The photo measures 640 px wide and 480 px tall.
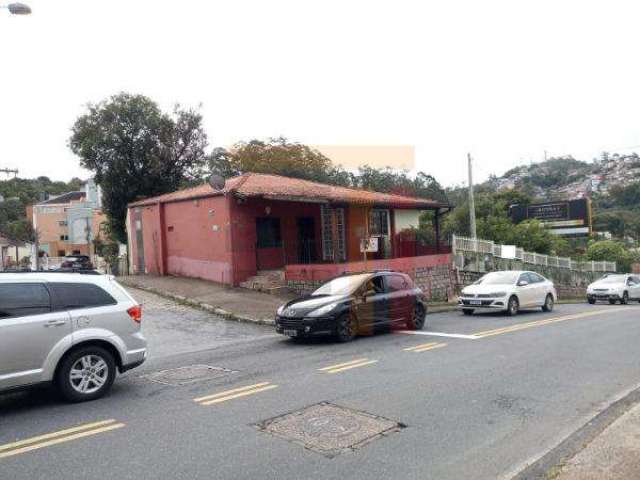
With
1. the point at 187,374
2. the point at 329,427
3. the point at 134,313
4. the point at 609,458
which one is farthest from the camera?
the point at 187,374

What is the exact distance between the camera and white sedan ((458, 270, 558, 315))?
17500 mm

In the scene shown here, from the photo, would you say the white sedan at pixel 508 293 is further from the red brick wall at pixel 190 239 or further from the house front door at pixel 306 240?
the red brick wall at pixel 190 239

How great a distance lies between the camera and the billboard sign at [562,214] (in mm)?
61219

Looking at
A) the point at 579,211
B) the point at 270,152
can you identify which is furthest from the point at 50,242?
the point at 579,211

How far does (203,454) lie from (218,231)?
50.3 feet

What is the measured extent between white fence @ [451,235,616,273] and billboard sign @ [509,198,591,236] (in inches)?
757

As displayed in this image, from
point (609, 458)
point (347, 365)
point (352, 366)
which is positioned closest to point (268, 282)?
point (347, 365)

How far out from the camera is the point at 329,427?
6051 mm

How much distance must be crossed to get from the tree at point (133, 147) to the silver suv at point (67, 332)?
27.1 m

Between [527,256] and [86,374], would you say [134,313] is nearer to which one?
[86,374]

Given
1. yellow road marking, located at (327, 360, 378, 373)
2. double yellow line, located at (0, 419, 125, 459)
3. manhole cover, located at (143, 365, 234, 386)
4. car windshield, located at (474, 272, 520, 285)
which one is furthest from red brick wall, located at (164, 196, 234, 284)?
double yellow line, located at (0, 419, 125, 459)

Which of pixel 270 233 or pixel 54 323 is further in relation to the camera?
pixel 270 233

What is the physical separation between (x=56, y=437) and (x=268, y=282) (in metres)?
13.8

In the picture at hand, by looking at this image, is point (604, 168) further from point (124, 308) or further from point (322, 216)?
point (124, 308)
